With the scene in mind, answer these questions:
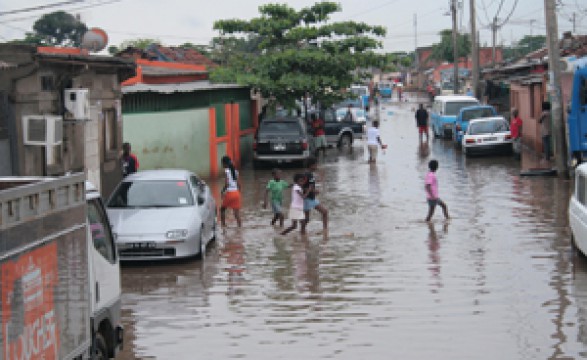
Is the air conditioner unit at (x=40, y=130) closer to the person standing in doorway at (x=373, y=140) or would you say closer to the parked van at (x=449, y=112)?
the person standing in doorway at (x=373, y=140)

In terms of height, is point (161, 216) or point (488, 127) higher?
point (488, 127)

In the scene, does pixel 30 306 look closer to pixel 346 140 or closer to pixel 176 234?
pixel 176 234

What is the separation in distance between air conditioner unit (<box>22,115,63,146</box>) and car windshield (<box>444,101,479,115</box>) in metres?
29.2

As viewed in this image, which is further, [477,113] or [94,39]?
[477,113]

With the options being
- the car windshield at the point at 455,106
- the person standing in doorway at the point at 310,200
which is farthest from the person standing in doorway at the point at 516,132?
the person standing in doorway at the point at 310,200

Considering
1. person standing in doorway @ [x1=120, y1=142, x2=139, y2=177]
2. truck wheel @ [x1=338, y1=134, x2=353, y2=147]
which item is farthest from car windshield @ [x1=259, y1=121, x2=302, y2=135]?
person standing in doorway @ [x1=120, y1=142, x2=139, y2=177]

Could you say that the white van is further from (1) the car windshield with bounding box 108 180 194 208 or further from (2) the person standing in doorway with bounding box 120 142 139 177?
(2) the person standing in doorway with bounding box 120 142 139 177

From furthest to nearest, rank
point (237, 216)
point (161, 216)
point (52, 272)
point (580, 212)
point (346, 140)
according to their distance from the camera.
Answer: point (346, 140) → point (237, 216) → point (161, 216) → point (580, 212) → point (52, 272)

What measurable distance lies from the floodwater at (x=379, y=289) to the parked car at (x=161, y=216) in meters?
0.36

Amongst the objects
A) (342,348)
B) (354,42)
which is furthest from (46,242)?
(354,42)

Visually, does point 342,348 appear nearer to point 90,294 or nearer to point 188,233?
point 90,294

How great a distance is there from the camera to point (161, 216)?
1570cm

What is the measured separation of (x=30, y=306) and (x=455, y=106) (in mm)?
38183

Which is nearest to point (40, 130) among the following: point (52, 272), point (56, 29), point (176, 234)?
point (176, 234)
